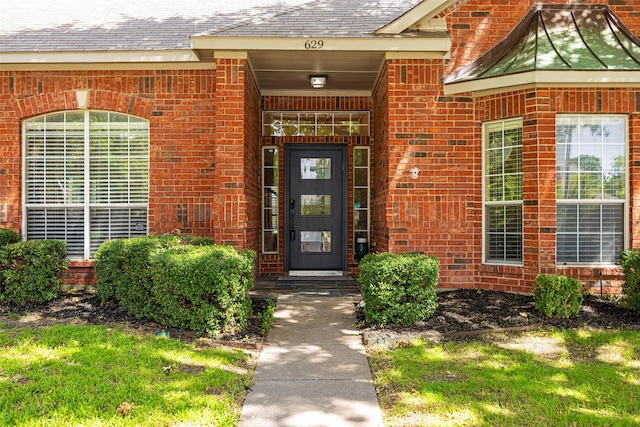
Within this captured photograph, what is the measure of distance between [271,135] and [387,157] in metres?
2.89

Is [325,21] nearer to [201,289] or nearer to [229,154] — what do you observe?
[229,154]

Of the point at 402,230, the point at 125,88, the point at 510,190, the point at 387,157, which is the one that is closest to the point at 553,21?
the point at 510,190

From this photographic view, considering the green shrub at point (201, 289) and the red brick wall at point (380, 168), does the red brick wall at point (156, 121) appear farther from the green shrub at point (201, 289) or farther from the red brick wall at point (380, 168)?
the red brick wall at point (380, 168)

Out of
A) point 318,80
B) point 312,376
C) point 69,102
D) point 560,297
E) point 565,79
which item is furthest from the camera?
point 318,80

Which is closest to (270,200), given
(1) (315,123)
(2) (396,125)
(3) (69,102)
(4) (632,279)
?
(1) (315,123)

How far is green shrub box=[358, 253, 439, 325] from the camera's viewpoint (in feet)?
18.2

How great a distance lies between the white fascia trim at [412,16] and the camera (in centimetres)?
686

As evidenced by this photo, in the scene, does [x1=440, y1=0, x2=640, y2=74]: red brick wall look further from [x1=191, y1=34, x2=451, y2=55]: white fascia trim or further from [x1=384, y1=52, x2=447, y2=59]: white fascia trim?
[x1=191, y1=34, x2=451, y2=55]: white fascia trim

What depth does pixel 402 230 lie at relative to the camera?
23.4 feet

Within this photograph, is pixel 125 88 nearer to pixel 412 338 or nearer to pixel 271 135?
pixel 271 135

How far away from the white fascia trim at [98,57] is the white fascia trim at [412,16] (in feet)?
9.27

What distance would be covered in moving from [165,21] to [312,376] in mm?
6810

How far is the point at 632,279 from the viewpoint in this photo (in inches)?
233

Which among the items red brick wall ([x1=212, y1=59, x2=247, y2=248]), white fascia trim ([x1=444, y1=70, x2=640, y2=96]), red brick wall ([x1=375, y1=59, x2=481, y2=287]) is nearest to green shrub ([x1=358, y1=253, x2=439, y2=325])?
red brick wall ([x1=375, y1=59, x2=481, y2=287])
